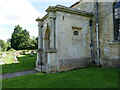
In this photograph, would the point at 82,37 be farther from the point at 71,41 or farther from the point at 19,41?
the point at 19,41

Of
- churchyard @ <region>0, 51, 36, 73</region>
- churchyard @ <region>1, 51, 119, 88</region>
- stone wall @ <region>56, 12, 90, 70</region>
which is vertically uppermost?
stone wall @ <region>56, 12, 90, 70</region>

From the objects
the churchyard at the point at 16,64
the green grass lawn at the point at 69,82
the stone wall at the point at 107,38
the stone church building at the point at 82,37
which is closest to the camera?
the green grass lawn at the point at 69,82

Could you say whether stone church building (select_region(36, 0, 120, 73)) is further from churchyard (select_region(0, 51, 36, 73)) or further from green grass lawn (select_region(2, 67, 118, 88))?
green grass lawn (select_region(2, 67, 118, 88))

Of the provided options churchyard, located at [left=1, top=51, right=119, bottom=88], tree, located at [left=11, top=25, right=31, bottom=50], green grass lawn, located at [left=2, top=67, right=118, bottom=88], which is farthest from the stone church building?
tree, located at [left=11, top=25, right=31, bottom=50]

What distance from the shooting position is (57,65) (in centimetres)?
860

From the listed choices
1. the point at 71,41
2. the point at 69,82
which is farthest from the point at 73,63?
the point at 69,82

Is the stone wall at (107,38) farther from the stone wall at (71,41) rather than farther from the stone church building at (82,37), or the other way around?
the stone wall at (71,41)

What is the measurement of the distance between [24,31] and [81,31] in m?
49.1

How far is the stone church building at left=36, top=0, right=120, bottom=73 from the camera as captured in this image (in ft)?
28.8

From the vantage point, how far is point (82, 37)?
10.3m

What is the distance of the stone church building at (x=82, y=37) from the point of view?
878 centimetres

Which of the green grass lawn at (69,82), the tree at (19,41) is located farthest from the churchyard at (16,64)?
the tree at (19,41)

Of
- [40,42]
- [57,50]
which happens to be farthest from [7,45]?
[57,50]

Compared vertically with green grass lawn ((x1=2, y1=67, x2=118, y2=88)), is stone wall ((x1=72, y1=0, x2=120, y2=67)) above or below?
above
